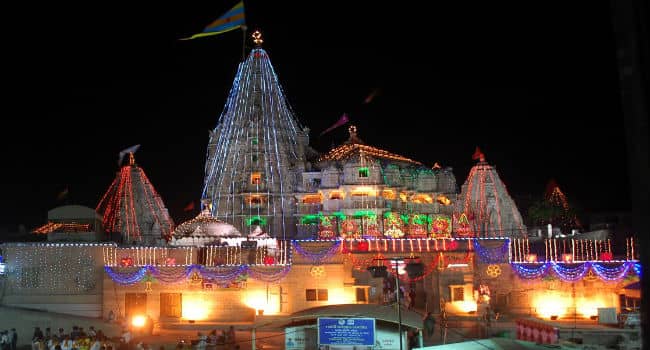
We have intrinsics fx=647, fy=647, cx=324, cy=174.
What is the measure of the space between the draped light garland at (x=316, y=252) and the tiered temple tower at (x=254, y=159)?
20.6 meters

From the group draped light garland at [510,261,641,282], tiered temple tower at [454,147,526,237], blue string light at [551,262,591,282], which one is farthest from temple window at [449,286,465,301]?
tiered temple tower at [454,147,526,237]

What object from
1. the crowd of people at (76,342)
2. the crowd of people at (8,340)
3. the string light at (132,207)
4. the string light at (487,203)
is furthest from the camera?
the string light at (487,203)

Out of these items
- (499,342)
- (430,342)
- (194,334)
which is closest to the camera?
(499,342)

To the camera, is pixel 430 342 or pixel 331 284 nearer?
pixel 430 342

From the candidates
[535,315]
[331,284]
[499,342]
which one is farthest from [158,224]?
[499,342]

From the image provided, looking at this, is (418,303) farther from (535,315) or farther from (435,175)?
(435,175)

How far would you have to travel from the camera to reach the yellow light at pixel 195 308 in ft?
108

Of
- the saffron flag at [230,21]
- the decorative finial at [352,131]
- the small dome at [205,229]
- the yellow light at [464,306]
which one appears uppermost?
the saffron flag at [230,21]

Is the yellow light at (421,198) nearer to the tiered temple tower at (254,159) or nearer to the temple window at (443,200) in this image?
the temple window at (443,200)

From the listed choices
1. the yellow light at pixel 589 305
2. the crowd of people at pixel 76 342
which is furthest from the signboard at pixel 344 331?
the yellow light at pixel 589 305

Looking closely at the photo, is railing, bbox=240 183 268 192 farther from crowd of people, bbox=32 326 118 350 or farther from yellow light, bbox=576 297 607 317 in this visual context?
yellow light, bbox=576 297 607 317

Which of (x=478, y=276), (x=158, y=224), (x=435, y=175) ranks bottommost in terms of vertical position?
(x=478, y=276)

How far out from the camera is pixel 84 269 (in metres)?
33.4

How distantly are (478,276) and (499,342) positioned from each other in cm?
1741
